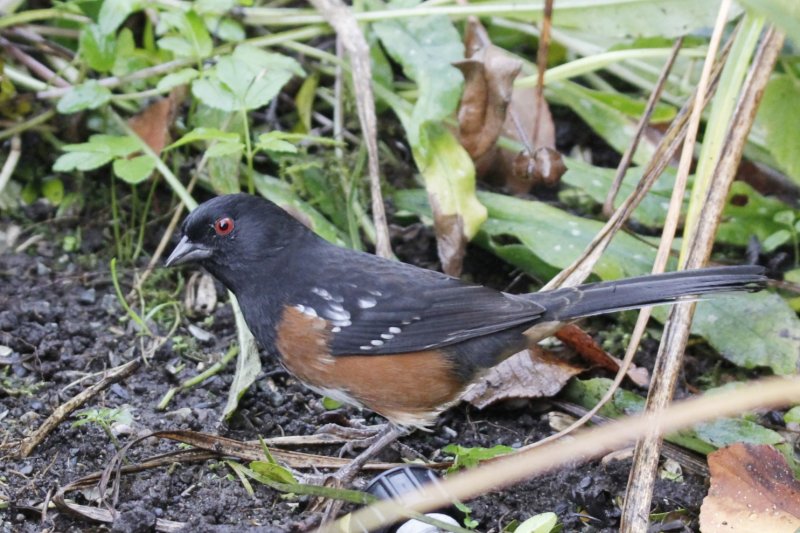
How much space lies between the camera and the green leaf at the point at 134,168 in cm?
339

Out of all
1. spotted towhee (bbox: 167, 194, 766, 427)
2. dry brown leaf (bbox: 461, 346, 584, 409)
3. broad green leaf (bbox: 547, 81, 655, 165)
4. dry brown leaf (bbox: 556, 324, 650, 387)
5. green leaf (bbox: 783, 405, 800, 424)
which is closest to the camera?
green leaf (bbox: 783, 405, 800, 424)

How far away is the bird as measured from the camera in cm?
289

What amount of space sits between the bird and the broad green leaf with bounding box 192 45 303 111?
0.43m

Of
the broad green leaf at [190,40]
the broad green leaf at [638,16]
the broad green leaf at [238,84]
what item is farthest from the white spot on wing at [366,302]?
the broad green leaf at [638,16]

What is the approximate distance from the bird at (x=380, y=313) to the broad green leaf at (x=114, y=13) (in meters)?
0.89

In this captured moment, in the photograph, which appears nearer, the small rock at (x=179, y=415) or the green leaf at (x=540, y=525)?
the green leaf at (x=540, y=525)

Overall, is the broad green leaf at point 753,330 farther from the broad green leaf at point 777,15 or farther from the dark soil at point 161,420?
the broad green leaf at point 777,15

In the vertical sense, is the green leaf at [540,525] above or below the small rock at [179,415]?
above

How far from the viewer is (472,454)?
8.71 ft

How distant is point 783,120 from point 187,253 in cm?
219

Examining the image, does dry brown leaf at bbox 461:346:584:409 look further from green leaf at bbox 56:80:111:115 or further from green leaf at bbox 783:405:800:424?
green leaf at bbox 56:80:111:115

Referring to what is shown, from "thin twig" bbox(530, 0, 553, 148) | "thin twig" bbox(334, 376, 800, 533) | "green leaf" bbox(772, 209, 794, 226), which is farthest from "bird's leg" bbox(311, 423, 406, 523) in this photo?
"green leaf" bbox(772, 209, 794, 226)

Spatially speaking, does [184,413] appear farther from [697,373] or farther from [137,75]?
[697,373]

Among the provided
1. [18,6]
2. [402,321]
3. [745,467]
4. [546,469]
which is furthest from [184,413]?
[18,6]
